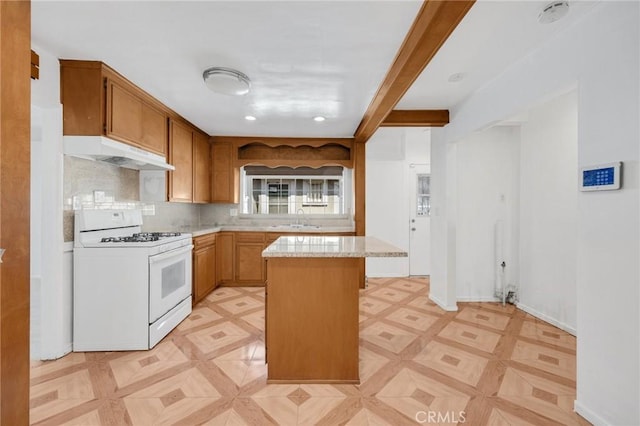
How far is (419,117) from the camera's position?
324 cm

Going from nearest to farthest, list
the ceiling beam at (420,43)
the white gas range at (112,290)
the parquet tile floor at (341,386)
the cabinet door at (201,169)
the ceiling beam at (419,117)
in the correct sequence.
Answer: the ceiling beam at (420,43) → the parquet tile floor at (341,386) → the white gas range at (112,290) → the ceiling beam at (419,117) → the cabinet door at (201,169)

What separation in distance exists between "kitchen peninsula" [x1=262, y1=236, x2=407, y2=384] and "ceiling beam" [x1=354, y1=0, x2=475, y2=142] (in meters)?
1.34

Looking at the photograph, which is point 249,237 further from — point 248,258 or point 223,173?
point 223,173

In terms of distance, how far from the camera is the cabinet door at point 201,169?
3.87m

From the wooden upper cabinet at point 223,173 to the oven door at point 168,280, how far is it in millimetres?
1400

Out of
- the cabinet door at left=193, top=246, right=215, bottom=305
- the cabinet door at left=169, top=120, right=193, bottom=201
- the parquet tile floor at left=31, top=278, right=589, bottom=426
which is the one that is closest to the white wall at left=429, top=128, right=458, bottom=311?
the parquet tile floor at left=31, top=278, right=589, bottom=426

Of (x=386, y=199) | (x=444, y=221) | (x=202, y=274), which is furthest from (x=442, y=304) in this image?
(x=202, y=274)

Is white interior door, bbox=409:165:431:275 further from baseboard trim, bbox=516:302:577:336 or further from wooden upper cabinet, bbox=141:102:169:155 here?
wooden upper cabinet, bbox=141:102:169:155

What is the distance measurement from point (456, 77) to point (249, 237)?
Result: 3.27m

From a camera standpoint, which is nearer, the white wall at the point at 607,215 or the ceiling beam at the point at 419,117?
the white wall at the point at 607,215

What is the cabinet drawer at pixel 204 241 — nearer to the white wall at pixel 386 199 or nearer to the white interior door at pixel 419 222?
the white wall at pixel 386 199

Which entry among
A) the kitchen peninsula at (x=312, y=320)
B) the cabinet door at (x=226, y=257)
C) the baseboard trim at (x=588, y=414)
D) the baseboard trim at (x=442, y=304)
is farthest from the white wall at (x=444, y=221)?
the cabinet door at (x=226, y=257)

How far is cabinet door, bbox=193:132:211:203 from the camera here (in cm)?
387

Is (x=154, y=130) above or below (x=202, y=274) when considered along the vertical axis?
above
